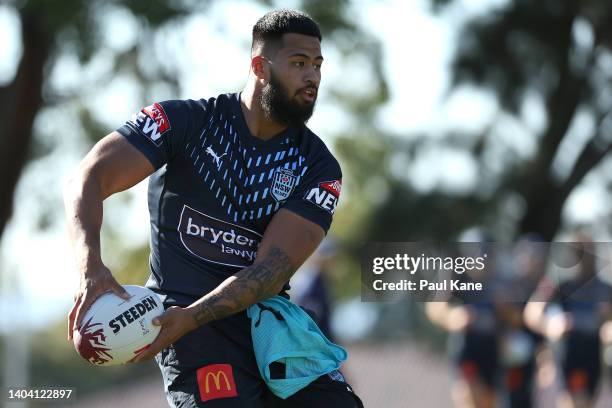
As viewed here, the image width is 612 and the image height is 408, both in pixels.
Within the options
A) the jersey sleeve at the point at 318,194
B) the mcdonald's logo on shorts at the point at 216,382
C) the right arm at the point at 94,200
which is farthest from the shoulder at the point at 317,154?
the mcdonald's logo on shorts at the point at 216,382

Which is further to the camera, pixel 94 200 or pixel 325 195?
pixel 325 195

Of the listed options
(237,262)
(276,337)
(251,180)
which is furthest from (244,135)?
(276,337)

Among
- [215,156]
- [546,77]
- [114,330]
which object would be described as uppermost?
[546,77]

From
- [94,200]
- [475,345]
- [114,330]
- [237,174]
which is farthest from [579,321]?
[114,330]

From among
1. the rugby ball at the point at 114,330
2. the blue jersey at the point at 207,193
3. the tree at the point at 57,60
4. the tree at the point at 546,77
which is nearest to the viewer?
the rugby ball at the point at 114,330

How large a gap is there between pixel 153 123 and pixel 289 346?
1158 mm

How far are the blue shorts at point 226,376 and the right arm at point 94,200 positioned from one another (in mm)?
505

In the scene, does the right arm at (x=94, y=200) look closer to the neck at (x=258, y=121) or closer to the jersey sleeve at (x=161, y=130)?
the jersey sleeve at (x=161, y=130)

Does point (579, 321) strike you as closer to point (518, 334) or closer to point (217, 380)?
point (518, 334)

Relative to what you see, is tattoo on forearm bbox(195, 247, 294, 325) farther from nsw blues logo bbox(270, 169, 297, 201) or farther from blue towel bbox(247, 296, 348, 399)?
nsw blues logo bbox(270, 169, 297, 201)

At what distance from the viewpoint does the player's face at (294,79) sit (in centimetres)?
→ 510

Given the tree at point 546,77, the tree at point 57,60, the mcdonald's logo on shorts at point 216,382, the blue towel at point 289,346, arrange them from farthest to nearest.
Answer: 1. the tree at point 546,77
2. the tree at point 57,60
3. the blue towel at point 289,346
4. the mcdonald's logo on shorts at point 216,382

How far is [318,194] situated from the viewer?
509 cm

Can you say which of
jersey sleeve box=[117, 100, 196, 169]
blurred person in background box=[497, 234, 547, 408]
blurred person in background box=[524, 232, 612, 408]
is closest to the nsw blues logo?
jersey sleeve box=[117, 100, 196, 169]
